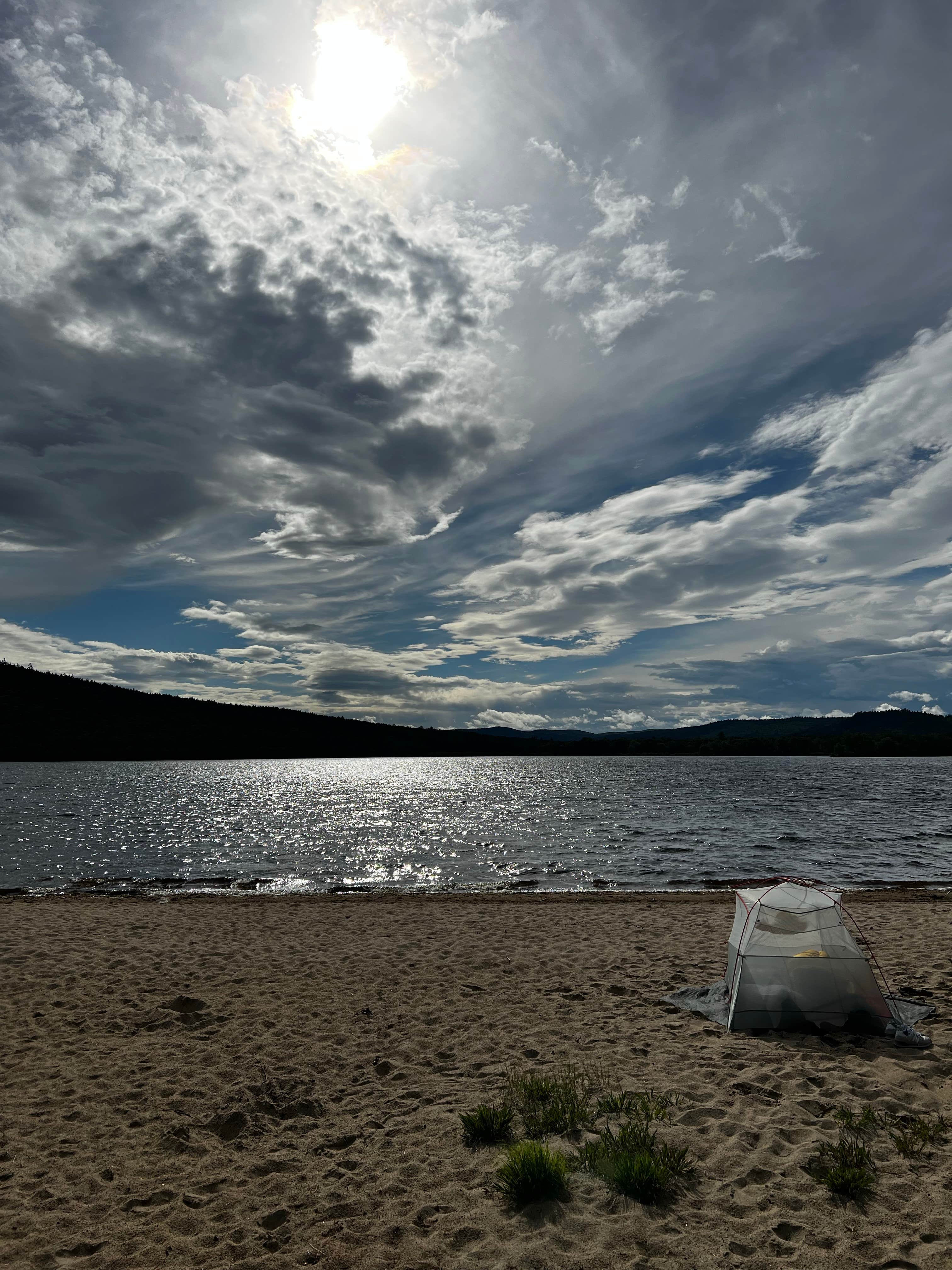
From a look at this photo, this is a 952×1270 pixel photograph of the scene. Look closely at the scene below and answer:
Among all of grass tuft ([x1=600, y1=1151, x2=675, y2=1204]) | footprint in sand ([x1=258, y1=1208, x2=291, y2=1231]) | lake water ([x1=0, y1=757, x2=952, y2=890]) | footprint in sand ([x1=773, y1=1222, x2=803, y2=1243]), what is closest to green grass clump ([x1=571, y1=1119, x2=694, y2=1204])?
grass tuft ([x1=600, y1=1151, x2=675, y2=1204])

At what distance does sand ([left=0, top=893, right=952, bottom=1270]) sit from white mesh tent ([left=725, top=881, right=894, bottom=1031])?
519mm

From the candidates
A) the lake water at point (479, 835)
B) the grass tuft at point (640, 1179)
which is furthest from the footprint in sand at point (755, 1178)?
the lake water at point (479, 835)

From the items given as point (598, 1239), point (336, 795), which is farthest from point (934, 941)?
point (336, 795)

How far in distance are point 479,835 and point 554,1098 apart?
41907mm

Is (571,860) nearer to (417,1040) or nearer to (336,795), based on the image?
(417,1040)

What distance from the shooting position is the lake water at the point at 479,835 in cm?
3306

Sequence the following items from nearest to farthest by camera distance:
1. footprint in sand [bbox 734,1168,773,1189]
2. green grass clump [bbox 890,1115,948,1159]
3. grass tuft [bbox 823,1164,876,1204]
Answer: grass tuft [bbox 823,1164,876,1204] < footprint in sand [bbox 734,1168,773,1189] < green grass clump [bbox 890,1115,948,1159]

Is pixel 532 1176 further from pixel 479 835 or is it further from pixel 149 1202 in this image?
pixel 479 835

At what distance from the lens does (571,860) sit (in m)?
36.9

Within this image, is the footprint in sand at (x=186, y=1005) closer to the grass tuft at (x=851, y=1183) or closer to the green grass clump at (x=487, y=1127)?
the green grass clump at (x=487, y=1127)

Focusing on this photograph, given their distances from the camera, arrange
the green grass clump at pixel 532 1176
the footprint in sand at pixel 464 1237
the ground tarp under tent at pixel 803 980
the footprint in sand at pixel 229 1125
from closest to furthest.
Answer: the footprint in sand at pixel 464 1237 < the green grass clump at pixel 532 1176 < the footprint in sand at pixel 229 1125 < the ground tarp under tent at pixel 803 980

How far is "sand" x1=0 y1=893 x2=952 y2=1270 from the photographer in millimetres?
6332

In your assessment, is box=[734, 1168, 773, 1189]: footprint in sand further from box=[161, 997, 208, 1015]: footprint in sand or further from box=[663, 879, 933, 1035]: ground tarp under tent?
box=[161, 997, 208, 1015]: footprint in sand

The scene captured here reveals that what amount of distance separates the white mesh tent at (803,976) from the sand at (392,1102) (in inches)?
20.4
